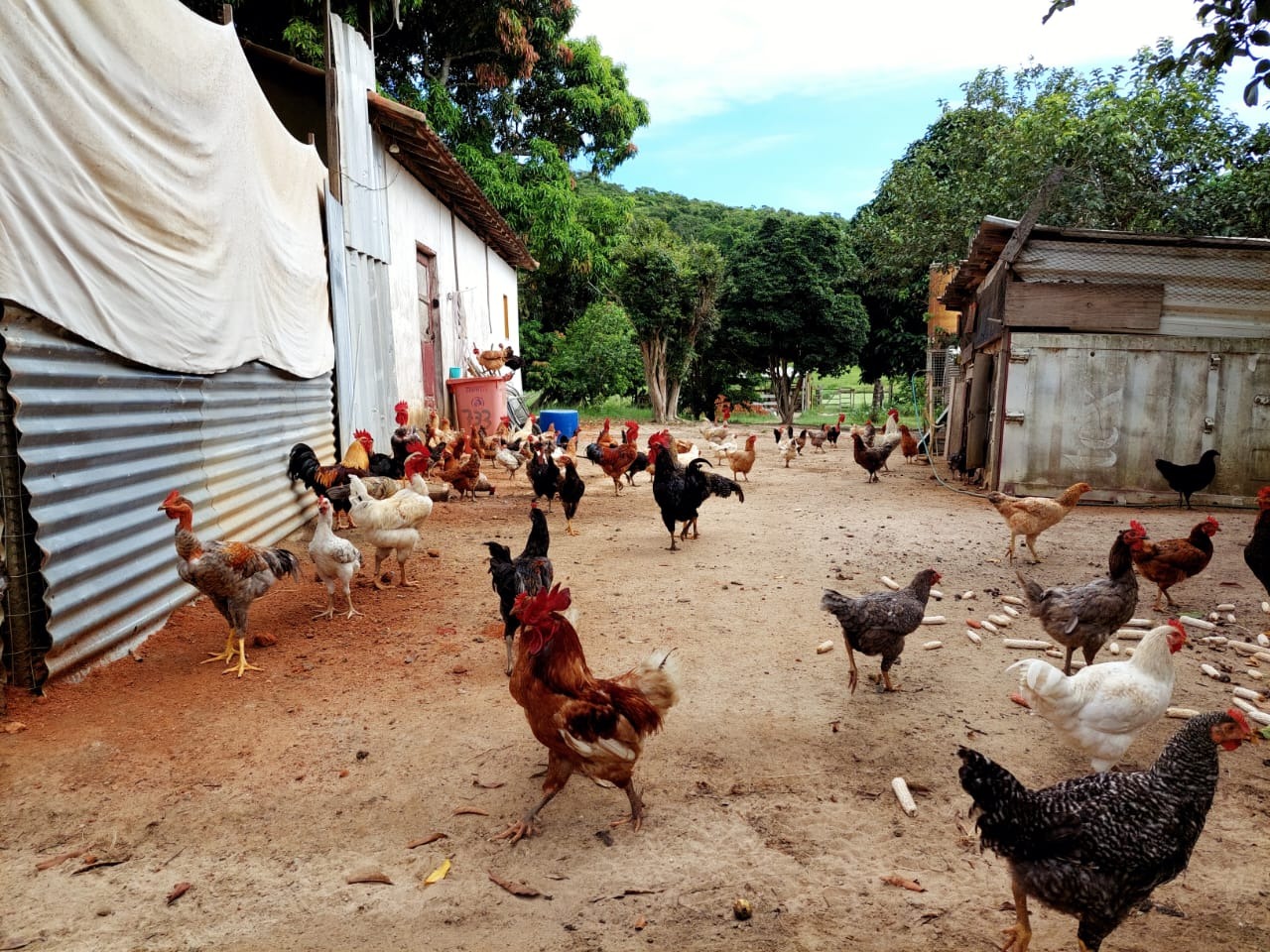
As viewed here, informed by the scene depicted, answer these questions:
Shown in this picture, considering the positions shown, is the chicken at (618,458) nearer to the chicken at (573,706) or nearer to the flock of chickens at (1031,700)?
the flock of chickens at (1031,700)

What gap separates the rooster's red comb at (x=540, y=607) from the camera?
3.12m

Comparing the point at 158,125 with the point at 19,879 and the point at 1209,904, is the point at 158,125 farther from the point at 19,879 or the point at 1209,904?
the point at 1209,904

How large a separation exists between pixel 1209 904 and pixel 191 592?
21.0 ft

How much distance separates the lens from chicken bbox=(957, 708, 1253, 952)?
2.22 meters

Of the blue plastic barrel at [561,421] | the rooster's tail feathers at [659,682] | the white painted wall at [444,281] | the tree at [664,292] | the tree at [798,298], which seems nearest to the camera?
the rooster's tail feathers at [659,682]

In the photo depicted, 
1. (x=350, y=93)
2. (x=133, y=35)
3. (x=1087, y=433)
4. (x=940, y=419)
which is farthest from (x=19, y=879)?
(x=940, y=419)

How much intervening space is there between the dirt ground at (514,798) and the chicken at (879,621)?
0.92 feet

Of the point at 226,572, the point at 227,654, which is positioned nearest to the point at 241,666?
the point at 227,654

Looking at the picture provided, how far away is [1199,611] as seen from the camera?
5.78 meters

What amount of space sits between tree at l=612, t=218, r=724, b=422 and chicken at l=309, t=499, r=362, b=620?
66.2 feet

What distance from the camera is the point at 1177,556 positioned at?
5.53 m

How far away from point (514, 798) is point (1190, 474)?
10271 millimetres

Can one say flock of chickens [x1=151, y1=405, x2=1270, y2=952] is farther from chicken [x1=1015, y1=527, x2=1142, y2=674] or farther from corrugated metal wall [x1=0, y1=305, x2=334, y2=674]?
corrugated metal wall [x1=0, y1=305, x2=334, y2=674]

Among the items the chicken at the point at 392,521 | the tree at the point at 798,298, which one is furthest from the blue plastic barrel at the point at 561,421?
the tree at the point at 798,298
